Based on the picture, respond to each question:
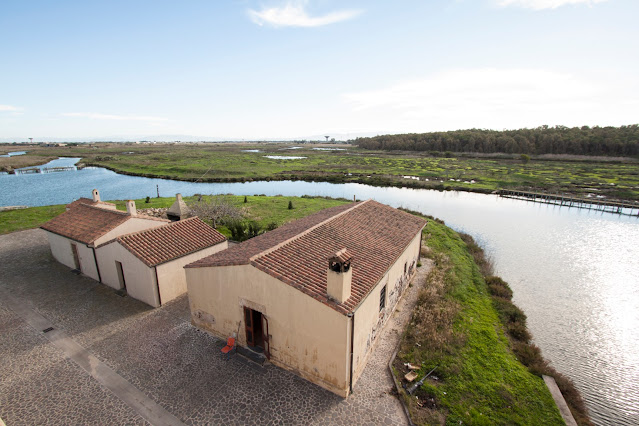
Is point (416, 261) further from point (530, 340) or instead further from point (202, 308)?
point (202, 308)

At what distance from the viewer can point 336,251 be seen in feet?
40.5

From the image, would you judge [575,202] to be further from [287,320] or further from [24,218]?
[24,218]

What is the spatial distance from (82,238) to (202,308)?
9.56 metres

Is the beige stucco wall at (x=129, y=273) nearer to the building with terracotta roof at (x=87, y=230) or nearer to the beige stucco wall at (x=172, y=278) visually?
the beige stucco wall at (x=172, y=278)

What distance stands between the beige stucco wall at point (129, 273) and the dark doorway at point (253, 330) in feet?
19.3

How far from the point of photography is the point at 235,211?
99.6 ft

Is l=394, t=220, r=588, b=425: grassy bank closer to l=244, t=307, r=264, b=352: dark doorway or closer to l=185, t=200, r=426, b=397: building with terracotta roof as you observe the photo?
l=185, t=200, r=426, b=397: building with terracotta roof

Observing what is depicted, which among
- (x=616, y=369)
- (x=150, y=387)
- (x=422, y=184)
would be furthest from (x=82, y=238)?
(x=422, y=184)

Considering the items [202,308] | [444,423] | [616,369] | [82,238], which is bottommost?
[616,369]

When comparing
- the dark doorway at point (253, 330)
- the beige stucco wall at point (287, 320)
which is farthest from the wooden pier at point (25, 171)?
the dark doorway at point (253, 330)

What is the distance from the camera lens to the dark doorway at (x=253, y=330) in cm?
1107

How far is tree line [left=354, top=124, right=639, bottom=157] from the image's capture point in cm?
8688

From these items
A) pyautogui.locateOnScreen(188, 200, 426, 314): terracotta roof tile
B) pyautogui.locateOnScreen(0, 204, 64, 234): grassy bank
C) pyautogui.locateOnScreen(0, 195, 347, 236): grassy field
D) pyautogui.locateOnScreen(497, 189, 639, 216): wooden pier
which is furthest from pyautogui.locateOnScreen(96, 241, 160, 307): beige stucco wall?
pyautogui.locateOnScreen(497, 189, 639, 216): wooden pier

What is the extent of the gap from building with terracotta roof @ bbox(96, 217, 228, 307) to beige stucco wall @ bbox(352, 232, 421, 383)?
912 cm
